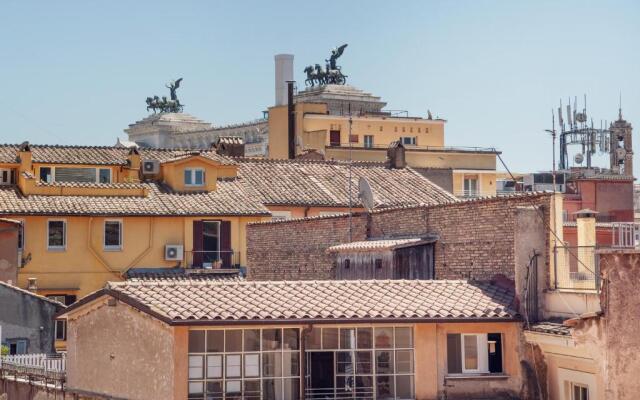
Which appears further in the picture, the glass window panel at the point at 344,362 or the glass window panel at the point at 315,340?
the glass window panel at the point at 344,362

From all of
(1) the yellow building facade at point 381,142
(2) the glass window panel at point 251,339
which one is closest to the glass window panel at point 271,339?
(2) the glass window panel at point 251,339

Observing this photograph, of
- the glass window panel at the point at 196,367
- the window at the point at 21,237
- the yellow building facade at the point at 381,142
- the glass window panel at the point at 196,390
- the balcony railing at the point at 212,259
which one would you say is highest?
the yellow building facade at the point at 381,142

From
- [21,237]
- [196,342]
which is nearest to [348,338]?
[196,342]

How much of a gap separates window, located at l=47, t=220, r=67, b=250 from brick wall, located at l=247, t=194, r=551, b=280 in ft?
41.0

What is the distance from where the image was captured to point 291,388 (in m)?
23.4

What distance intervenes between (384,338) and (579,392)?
348cm

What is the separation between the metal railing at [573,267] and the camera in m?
23.6

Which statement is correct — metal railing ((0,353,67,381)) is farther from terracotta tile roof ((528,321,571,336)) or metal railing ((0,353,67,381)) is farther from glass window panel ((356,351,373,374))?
terracotta tile roof ((528,321,571,336))

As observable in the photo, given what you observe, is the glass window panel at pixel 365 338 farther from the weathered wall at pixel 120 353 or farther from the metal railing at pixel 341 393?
the weathered wall at pixel 120 353

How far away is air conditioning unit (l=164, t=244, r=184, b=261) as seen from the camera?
4956 cm

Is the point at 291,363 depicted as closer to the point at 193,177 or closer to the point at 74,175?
the point at 193,177

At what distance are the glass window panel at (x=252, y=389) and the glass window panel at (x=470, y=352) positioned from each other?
3.82 meters

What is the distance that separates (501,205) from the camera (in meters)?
25.2

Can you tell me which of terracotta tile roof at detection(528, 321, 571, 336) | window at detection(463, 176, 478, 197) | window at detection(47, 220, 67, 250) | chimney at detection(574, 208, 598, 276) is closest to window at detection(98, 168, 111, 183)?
window at detection(47, 220, 67, 250)
